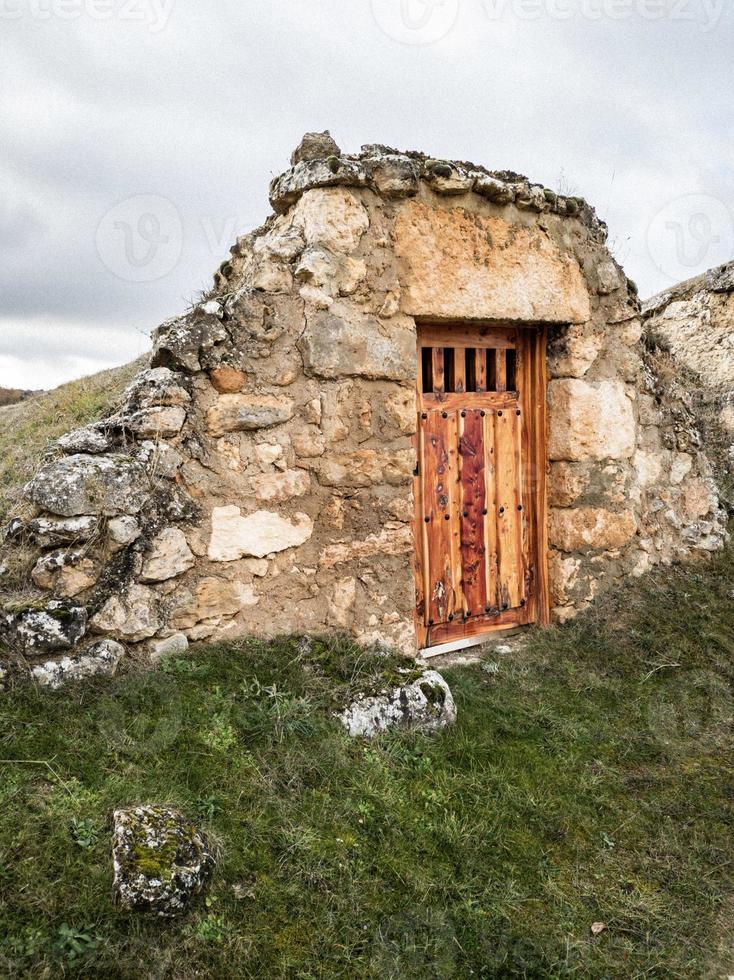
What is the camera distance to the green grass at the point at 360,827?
2145mm

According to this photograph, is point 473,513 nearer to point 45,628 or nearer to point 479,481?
point 479,481

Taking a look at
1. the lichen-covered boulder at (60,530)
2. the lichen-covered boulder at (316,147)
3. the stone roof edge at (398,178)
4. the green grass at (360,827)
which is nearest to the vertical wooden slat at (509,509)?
the green grass at (360,827)

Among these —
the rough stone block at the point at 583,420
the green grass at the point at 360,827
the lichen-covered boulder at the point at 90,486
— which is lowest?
the green grass at the point at 360,827

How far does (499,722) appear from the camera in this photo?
3.50m

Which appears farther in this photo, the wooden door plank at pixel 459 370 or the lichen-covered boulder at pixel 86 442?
the wooden door plank at pixel 459 370

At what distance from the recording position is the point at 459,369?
4254 millimetres

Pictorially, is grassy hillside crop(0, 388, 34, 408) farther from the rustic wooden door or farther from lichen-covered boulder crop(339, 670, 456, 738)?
lichen-covered boulder crop(339, 670, 456, 738)

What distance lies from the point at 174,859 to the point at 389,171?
336 cm

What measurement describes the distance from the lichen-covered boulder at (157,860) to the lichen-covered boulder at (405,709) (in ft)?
3.22

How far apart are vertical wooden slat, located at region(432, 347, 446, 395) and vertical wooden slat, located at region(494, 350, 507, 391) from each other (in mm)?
468

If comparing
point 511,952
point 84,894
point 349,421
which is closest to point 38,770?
point 84,894

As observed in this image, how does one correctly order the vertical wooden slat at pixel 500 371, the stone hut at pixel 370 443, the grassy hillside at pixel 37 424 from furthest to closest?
the vertical wooden slat at pixel 500 371
the grassy hillside at pixel 37 424
the stone hut at pixel 370 443

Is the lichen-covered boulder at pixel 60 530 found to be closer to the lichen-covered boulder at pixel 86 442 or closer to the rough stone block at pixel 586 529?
the lichen-covered boulder at pixel 86 442

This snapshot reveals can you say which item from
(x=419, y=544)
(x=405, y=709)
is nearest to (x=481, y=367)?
(x=419, y=544)
